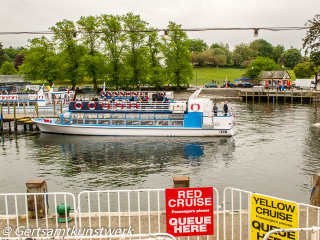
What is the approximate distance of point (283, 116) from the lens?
172ft

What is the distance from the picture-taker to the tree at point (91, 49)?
2886 inches

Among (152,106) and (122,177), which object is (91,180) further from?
(152,106)

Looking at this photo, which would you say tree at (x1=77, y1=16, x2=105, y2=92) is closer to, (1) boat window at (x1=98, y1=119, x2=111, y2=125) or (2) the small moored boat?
(2) the small moored boat

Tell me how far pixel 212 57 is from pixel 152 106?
119m

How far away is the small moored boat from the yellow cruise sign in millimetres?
27664

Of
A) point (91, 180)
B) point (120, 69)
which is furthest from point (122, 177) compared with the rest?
point (120, 69)

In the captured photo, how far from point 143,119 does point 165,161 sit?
11075 mm

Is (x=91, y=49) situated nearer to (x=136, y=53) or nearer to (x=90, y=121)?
(x=136, y=53)

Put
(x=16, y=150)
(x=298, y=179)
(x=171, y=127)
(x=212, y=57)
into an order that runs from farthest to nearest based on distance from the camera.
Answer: (x=212, y=57), (x=171, y=127), (x=16, y=150), (x=298, y=179)

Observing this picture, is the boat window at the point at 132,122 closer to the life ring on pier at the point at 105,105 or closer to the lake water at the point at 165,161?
the lake water at the point at 165,161

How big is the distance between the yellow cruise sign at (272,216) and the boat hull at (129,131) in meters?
27.7

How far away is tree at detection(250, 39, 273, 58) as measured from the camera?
17900 centimetres

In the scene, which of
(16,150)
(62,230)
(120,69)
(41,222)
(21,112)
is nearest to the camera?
(62,230)

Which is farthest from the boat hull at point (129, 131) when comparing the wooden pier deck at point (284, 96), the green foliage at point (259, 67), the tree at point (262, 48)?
the tree at point (262, 48)
